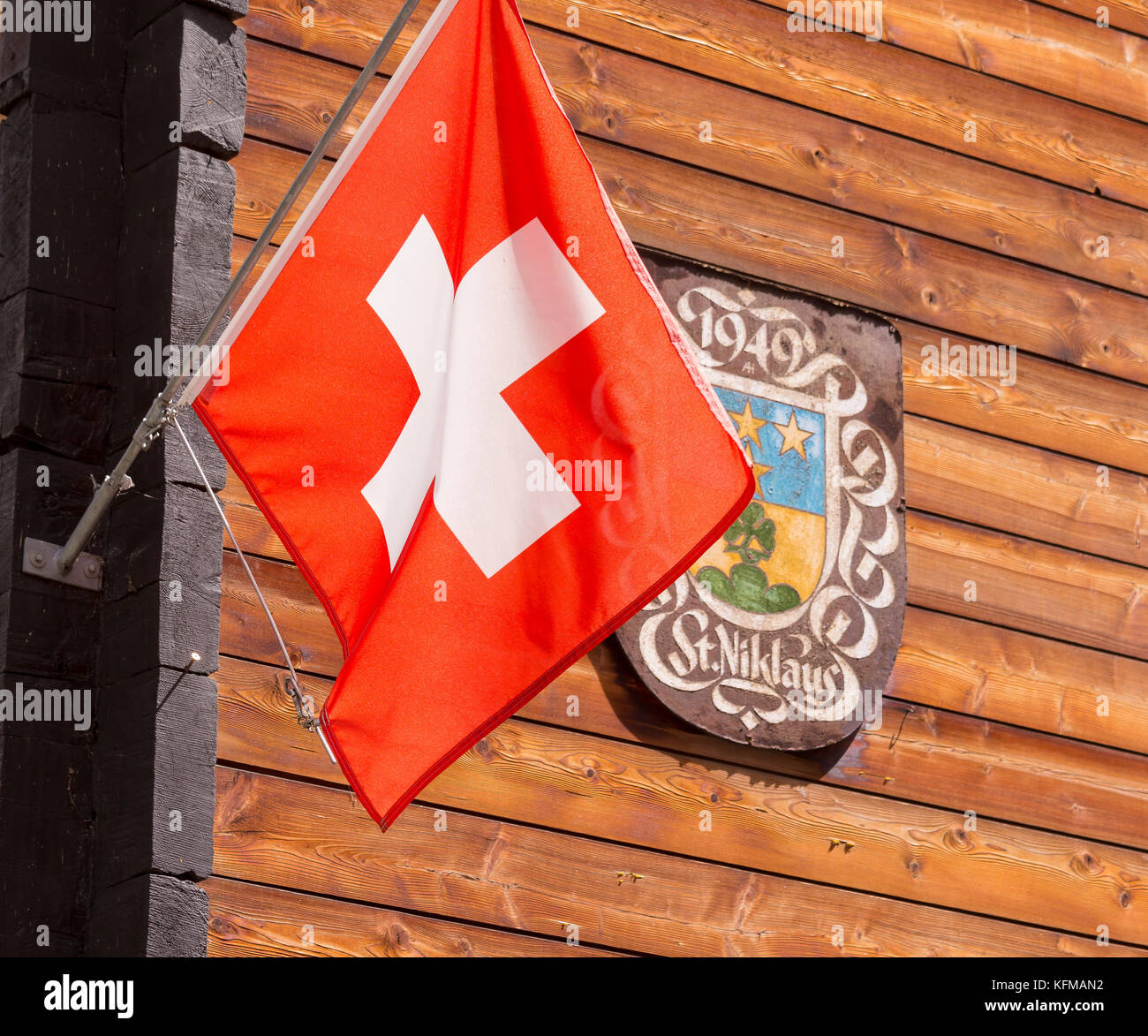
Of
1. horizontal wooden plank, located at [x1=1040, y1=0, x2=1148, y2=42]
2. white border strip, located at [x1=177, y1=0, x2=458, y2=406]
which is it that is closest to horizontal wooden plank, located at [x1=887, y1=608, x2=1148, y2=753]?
horizontal wooden plank, located at [x1=1040, y1=0, x2=1148, y2=42]

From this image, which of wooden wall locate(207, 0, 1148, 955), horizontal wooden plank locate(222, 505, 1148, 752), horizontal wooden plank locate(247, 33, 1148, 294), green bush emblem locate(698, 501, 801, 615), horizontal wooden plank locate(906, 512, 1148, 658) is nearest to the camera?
wooden wall locate(207, 0, 1148, 955)

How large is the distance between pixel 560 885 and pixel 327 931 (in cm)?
67

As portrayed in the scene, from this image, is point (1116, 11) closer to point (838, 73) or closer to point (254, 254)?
point (838, 73)

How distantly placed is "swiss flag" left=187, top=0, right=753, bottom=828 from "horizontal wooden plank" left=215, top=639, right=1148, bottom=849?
0.88 meters

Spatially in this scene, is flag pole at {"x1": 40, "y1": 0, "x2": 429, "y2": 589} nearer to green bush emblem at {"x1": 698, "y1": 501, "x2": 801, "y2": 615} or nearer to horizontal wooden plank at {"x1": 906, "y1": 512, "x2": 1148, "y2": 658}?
green bush emblem at {"x1": 698, "y1": 501, "x2": 801, "y2": 615}

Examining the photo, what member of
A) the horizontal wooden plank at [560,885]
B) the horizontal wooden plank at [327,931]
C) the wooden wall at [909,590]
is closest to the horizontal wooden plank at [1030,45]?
the wooden wall at [909,590]

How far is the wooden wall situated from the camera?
5.02 m

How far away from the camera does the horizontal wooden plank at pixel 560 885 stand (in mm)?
4844

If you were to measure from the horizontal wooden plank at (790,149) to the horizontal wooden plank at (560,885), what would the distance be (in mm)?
1840

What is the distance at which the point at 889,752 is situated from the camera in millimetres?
5789

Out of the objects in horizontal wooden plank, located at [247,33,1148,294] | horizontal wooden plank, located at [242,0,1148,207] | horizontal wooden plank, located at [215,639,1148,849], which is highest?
horizontal wooden plank, located at [242,0,1148,207]

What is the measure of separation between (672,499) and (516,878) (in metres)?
1.42

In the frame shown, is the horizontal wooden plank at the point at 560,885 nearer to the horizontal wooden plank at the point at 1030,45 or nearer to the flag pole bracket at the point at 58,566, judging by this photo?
the flag pole bracket at the point at 58,566
